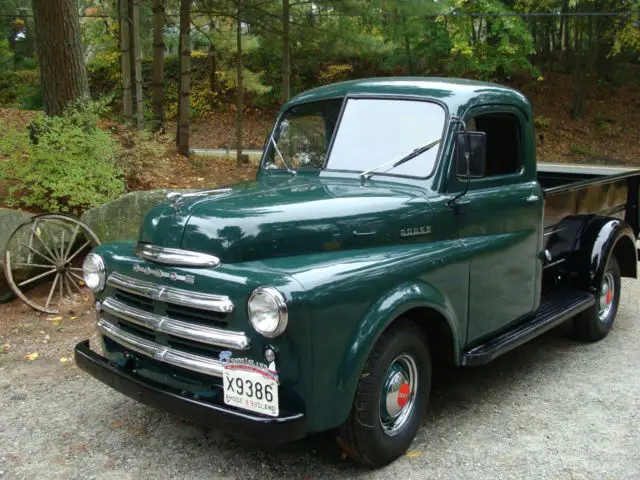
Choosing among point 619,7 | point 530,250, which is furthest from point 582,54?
point 530,250

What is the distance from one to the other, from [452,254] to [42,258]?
4411 mm

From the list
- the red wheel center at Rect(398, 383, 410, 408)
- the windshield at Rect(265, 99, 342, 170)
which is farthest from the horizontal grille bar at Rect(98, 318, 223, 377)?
the windshield at Rect(265, 99, 342, 170)

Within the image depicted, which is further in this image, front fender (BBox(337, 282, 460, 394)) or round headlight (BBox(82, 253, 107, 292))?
round headlight (BBox(82, 253, 107, 292))

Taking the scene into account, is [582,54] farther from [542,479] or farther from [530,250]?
[542,479]

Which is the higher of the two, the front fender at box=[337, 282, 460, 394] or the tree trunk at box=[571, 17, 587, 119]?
the tree trunk at box=[571, 17, 587, 119]

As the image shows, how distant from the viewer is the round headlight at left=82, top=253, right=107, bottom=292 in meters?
3.65

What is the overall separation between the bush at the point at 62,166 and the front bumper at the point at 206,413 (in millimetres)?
4448

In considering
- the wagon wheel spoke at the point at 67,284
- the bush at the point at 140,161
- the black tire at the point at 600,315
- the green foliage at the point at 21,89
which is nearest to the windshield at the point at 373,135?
the black tire at the point at 600,315

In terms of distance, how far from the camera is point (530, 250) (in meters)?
4.54

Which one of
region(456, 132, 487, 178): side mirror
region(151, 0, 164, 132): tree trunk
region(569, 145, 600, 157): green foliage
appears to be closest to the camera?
region(456, 132, 487, 178): side mirror

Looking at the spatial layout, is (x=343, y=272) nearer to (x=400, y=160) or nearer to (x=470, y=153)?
(x=400, y=160)

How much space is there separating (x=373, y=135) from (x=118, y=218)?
3.75 metres

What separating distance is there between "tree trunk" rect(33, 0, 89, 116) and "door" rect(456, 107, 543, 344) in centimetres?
621

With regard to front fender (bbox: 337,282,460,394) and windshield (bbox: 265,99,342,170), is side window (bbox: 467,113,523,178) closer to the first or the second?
windshield (bbox: 265,99,342,170)
